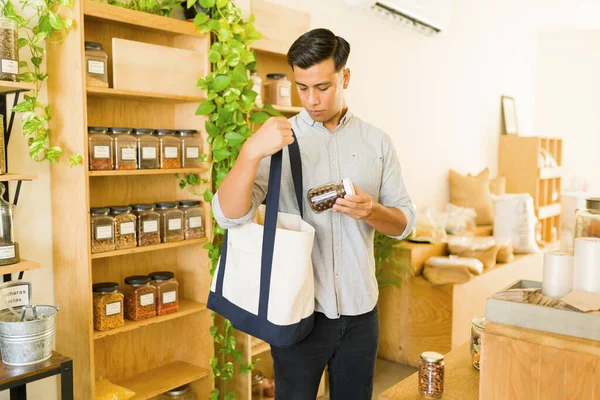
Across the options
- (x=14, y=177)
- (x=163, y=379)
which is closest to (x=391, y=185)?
(x=14, y=177)

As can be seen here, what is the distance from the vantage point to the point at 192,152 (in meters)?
2.47

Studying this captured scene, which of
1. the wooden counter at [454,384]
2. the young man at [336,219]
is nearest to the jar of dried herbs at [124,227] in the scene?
the young man at [336,219]

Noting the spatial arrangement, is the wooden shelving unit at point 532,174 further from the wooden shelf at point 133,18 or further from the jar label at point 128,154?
the jar label at point 128,154

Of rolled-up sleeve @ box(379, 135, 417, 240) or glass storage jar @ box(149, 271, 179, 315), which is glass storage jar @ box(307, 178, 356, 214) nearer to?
rolled-up sleeve @ box(379, 135, 417, 240)

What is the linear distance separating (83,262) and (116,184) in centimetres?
47

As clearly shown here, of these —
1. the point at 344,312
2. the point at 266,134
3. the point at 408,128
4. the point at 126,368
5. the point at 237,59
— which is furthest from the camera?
the point at 408,128

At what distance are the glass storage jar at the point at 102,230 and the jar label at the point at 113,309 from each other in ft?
0.70

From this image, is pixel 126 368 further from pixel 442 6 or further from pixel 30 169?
pixel 442 6

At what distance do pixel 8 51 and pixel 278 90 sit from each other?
51.0 inches

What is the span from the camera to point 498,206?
15.5 ft

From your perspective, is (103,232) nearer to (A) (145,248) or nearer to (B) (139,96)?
(A) (145,248)

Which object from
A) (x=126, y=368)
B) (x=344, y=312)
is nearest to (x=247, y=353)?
(x=126, y=368)

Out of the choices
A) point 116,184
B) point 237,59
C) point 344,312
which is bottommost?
point 344,312

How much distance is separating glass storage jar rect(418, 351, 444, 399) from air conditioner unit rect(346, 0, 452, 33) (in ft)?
8.83
